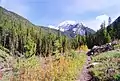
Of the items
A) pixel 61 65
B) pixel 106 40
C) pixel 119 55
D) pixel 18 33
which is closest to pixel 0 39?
pixel 18 33

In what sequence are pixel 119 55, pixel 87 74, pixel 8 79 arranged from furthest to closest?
pixel 119 55 < pixel 87 74 < pixel 8 79

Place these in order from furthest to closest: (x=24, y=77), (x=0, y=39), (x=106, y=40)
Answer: (x=0, y=39), (x=106, y=40), (x=24, y=77)

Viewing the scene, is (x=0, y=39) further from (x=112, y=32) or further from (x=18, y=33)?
(x=112, y=32)

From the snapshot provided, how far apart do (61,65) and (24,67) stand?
9.63 feet

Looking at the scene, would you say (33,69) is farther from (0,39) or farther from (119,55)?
(0,39)

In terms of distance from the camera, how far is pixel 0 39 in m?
115

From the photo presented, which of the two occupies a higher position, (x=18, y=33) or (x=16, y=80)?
(x=18, y=33)

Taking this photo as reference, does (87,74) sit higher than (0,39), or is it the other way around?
(0,39)

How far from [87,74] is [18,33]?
101 meters

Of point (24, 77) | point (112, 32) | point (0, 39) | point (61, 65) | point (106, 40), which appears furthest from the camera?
point (0, 39)

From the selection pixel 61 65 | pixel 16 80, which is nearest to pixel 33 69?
pixel 16 80

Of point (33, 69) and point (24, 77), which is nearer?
point (24, 77)

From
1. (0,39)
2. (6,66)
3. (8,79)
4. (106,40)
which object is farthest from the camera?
(0,39)

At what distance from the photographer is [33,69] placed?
1077cm
